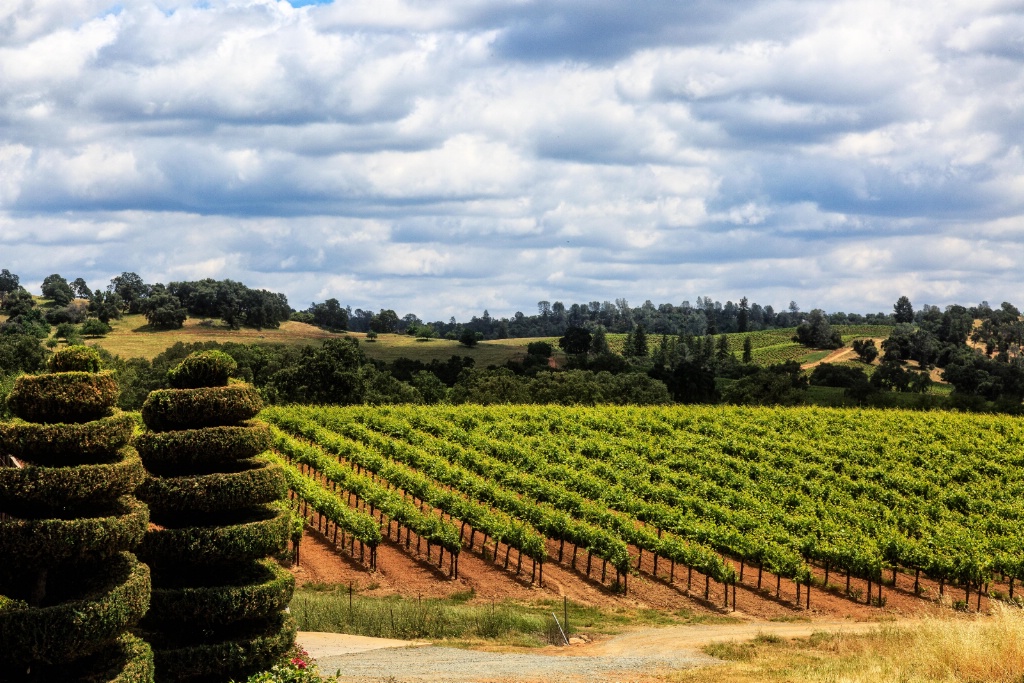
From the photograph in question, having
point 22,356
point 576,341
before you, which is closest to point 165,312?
point 22,356

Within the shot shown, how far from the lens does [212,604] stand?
23703 millimetres

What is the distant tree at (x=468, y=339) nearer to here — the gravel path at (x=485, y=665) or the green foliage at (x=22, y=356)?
the green foliage at (x=22, y=356)

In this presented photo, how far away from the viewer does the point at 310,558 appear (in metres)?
46.5

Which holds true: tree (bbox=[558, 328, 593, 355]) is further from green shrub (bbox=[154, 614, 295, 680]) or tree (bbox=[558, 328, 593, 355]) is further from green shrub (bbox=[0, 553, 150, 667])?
green shrub (bbox=[0, 553, 150, 667])

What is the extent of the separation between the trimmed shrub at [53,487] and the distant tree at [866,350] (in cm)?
14258

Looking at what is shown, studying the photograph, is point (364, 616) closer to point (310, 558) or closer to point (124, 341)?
point (310, 558)

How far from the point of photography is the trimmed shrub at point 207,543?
2391cm

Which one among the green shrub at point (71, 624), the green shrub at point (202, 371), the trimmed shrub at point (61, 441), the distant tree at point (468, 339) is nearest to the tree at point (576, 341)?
the distant tree at point (468, 339)

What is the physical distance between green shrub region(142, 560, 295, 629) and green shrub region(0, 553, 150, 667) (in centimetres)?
339

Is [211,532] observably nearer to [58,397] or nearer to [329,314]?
[58,397]

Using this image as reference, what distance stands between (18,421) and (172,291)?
155 metres

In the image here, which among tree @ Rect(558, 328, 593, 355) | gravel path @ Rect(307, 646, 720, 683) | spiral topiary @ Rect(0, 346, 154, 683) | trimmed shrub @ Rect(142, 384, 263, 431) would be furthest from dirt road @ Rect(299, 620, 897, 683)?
tree @ Rect(558, 328, 593, 355)

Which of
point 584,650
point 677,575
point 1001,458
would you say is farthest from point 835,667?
point 1001,458

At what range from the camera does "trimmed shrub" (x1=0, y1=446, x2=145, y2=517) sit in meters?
19.5
